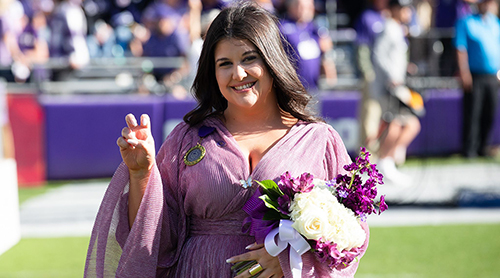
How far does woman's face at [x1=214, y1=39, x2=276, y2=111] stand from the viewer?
9.65 feet

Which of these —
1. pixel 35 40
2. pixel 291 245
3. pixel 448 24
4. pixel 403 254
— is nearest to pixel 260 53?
pixel 291 245

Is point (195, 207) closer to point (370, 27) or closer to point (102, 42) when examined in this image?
point (370, 27)

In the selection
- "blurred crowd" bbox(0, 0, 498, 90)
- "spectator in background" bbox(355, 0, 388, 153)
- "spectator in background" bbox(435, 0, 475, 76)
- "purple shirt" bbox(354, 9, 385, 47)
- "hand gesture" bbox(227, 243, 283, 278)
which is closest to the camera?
"hand gesture" bbox(227, 243, 283, 278)

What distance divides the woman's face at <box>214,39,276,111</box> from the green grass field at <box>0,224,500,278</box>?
3.19 m

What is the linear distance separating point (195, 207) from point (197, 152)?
24 centimetres

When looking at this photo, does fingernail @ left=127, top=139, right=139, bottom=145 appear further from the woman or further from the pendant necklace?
the pendant necklace

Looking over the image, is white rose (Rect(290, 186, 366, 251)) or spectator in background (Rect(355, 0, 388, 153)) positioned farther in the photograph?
spectator in background (Rect(355, 0, 388, 153))

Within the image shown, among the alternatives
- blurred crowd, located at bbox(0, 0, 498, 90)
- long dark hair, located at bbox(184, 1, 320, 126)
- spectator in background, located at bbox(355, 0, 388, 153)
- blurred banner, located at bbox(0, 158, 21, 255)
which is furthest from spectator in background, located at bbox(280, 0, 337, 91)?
long dark hair, located at bbox(184, 1, 320, 126)

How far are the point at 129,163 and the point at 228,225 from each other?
1.64 ft

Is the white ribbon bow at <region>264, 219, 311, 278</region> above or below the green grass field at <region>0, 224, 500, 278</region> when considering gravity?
above

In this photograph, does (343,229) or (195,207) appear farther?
(195,207)

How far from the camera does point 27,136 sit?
1030cm

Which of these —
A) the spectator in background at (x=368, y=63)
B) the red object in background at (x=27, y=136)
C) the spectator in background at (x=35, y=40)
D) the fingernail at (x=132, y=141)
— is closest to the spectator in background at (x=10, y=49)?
the spectator in background at (x=35, y=40)

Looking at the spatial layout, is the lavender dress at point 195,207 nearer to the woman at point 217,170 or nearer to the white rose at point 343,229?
the woman at point 217,170
